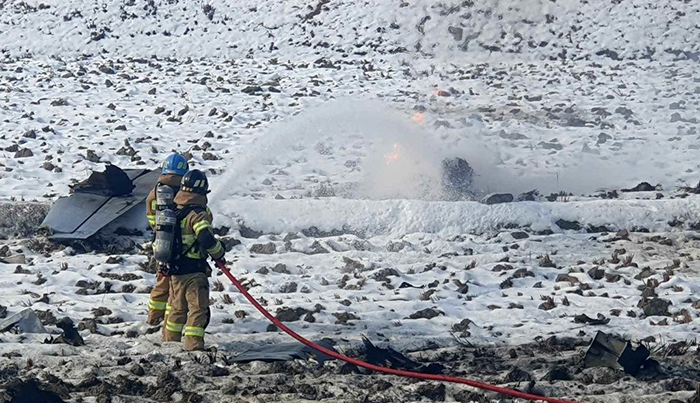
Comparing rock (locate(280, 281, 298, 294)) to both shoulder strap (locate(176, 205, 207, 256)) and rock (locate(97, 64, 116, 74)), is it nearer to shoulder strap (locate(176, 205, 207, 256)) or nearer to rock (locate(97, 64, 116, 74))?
shoulder strap (locate(176, 205, 207, 256))

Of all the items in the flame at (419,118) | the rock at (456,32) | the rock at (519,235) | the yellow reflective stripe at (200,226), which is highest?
the rock at (456,32)

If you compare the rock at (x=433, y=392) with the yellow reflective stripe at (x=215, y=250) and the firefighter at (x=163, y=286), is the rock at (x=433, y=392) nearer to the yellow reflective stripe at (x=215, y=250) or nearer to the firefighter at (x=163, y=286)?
the yellow reflective stripe at (x=215, y=250)

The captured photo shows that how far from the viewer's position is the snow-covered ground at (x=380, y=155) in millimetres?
9500

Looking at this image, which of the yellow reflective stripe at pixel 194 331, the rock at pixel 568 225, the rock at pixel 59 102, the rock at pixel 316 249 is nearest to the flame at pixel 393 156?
the rock at pixel 568 225

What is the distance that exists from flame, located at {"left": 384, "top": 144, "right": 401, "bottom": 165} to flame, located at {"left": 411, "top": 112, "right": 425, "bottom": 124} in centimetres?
317

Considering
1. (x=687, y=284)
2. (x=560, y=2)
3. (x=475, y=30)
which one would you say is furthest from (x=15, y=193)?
(x=560, y=2)

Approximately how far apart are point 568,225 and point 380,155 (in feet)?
13.4

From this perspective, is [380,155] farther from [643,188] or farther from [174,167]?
[174,167]

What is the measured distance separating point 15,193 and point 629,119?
12.0 meters

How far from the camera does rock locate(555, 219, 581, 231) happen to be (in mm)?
12773

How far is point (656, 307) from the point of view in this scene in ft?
30.7

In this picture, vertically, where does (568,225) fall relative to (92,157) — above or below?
below

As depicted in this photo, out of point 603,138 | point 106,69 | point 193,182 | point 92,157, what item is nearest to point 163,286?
point 193,182

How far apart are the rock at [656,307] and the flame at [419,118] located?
987cm
